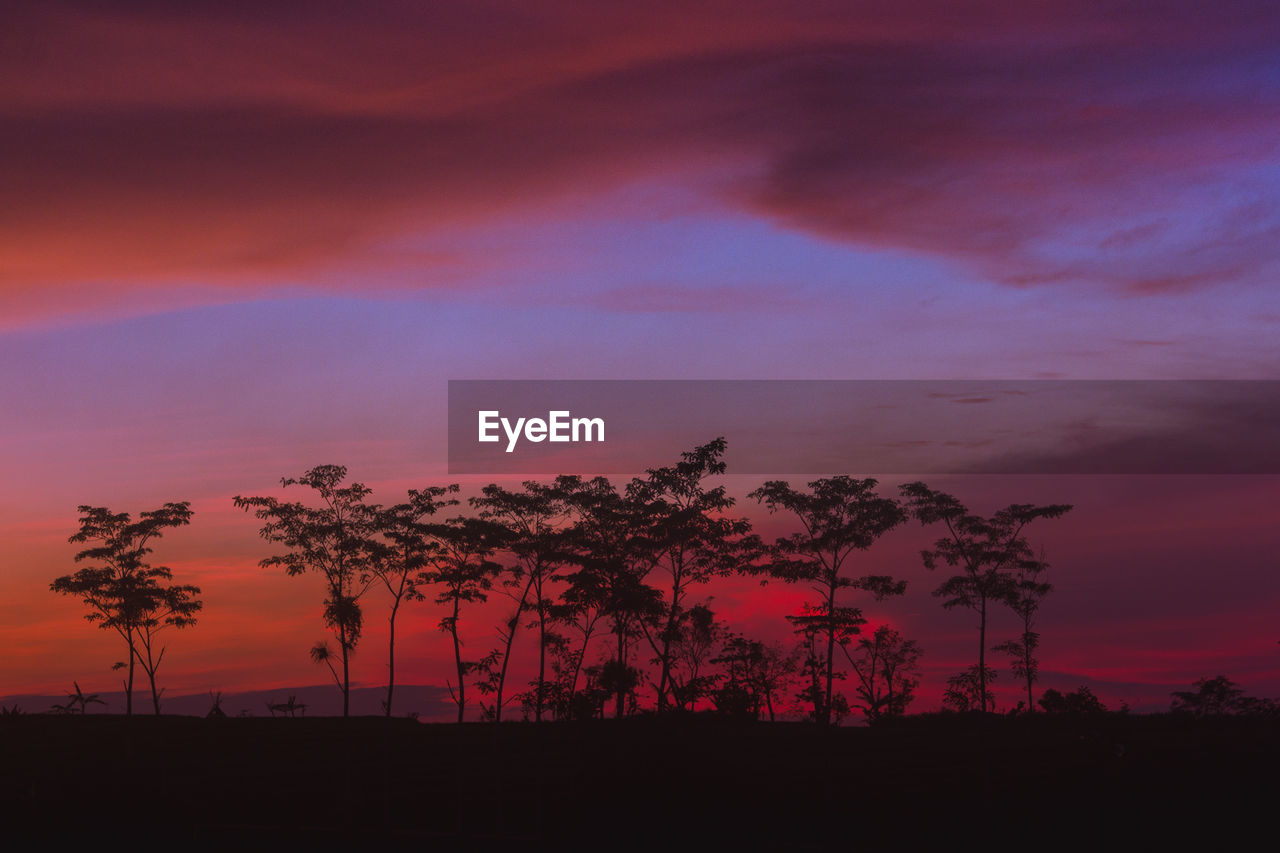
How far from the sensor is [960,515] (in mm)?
69000

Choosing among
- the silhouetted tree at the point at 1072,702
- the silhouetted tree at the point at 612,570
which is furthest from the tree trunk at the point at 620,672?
the silhouetted tree at the point at 1072,702

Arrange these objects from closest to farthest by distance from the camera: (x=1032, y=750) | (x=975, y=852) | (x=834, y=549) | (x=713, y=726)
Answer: (x=975, y=852) < (x=1032, y=750) < (x=713, y=726) < (x=834, y=549)

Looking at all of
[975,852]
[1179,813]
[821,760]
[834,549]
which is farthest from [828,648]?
[975,852]

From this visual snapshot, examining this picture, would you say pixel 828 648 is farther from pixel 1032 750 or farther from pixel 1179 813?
pixel 1179 813

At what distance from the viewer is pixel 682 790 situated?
26.4 metres

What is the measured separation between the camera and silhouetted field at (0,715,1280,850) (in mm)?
26562

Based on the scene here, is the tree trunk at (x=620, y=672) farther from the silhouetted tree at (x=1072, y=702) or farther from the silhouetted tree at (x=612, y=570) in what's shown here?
the silhouetted tree at (x=1072, y=702)

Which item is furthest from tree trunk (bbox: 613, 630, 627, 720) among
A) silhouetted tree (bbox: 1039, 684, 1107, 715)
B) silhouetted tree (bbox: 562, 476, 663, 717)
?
silhouetted tree (bbox: 1039, 684, 1107, 715)

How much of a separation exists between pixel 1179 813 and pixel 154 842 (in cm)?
2547

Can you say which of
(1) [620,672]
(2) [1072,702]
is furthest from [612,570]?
(2) [1072,702]

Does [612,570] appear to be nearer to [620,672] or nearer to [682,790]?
[620,672]

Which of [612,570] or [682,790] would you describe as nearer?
[682,790]

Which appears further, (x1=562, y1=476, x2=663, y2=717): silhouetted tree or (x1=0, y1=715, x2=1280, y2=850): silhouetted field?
(x1=562, y1=476, x2=663, y2=717): silhouetted tree

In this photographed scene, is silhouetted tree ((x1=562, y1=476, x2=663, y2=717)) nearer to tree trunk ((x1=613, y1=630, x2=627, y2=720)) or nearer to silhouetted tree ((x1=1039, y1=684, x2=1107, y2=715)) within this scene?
tree trunk ((x1=613, y1=630, x2=627, y2=720))
